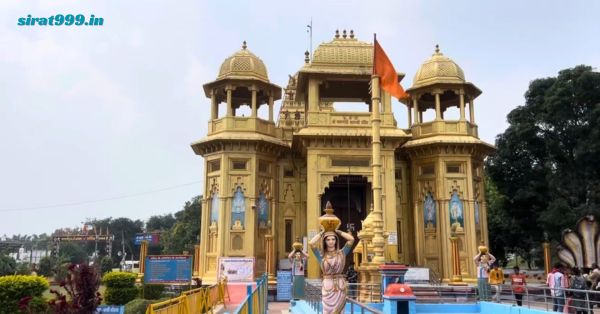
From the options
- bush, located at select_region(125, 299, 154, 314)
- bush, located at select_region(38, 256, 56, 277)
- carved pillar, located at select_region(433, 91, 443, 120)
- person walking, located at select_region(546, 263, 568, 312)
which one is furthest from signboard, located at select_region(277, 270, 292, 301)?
bush, located at select_region(38, 256, 56, 277)

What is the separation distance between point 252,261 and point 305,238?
333cm

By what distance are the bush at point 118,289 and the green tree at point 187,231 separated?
35699mm

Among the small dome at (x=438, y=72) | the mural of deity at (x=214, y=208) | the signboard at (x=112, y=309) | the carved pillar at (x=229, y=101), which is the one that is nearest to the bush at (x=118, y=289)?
the mural of deity at (x=214, y=208)

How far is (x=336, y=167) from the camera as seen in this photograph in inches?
889

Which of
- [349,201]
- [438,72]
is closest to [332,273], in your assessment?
[349,201]

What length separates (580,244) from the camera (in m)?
16.7

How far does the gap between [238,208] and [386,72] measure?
29.5 feet

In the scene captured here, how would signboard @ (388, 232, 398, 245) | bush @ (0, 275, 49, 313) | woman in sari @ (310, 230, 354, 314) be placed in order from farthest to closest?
signboard @ (388, 232, 398, 245) < bush @ (0, 275, 49, 313) < woman in sari @ (310, 230, 354, 314)

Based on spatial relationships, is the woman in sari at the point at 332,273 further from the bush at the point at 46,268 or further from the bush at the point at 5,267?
the bush at the point at 46,268

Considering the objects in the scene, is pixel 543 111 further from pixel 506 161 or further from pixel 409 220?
pixel 409 220

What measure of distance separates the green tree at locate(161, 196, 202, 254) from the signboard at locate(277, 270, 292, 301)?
37818mm

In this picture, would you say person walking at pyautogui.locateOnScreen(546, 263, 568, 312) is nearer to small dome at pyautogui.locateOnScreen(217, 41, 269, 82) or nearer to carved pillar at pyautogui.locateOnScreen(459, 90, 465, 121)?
carved pillar at pyautogui.locateOnScreen(459, 90, 465, 121)

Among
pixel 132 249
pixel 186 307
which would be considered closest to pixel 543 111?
pixel 186 307

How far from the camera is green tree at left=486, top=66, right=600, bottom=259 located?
26.7m
